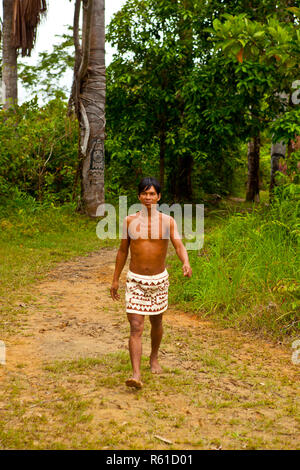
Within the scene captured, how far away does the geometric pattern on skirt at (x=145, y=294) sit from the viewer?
3879mm

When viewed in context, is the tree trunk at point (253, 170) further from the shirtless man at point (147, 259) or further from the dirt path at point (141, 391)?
the shirtless man at point (147, 259)

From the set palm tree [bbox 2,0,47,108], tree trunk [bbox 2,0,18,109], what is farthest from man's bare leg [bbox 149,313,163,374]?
tree trunk [bbox 2,0,18,109]

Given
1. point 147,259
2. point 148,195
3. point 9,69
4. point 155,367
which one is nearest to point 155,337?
point 155,367

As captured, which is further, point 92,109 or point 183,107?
point 183,107

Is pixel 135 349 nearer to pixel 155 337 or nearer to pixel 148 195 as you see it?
pixel 155 337

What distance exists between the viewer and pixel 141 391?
149 inches

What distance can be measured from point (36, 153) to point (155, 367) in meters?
9.09

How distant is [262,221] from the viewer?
7094 mm

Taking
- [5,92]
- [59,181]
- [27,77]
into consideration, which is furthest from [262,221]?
[27,77]

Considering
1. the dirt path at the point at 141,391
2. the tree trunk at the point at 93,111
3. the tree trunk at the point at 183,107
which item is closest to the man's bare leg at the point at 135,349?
the dirt path at the point at 141,391

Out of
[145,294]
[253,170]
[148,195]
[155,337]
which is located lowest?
[155,337]

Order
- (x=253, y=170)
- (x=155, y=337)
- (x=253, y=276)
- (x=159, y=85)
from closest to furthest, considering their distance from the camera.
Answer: (x=155, y=337) → (x=253, y=276) → (x=159, y=85) → (x=253, y=170)

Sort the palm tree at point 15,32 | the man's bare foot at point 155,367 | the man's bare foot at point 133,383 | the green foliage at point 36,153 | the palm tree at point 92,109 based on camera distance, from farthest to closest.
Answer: the palm tree at point 15,32 < the green foliage at point 36,153 < the palm tree at point 92,109 < the man's bare foot at point 155,367 < the man's bare foot at point 133,383

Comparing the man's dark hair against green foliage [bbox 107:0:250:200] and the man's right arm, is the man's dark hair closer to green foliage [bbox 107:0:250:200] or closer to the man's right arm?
the man's right arm
